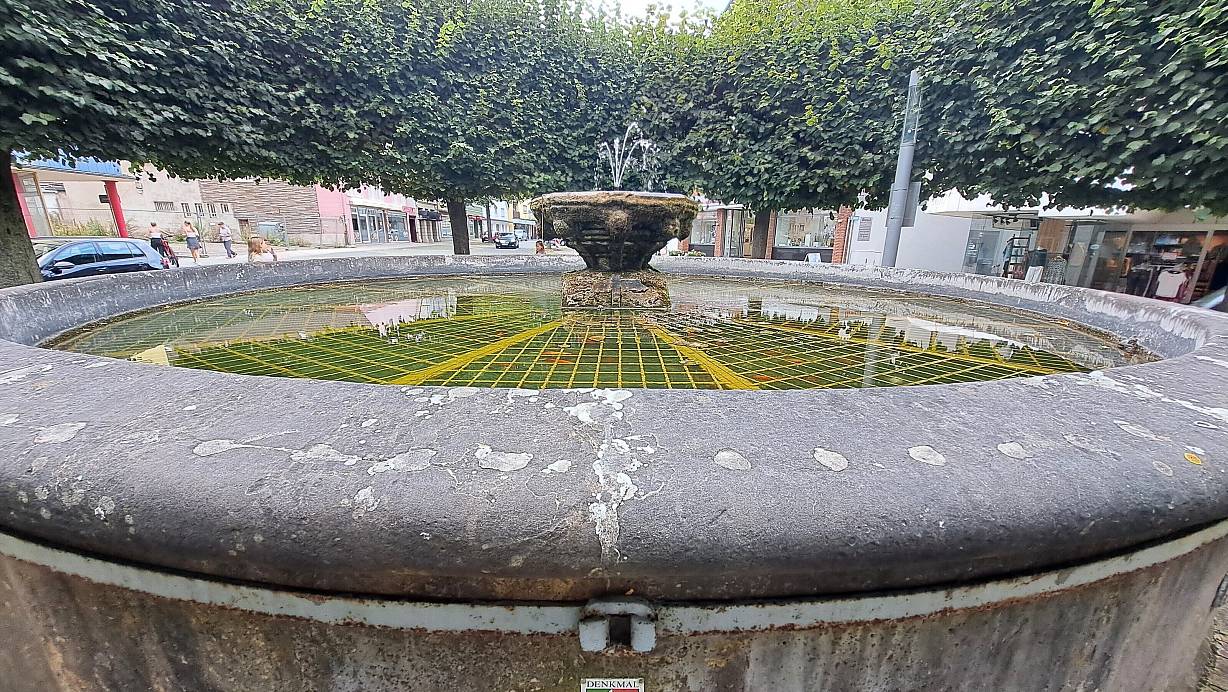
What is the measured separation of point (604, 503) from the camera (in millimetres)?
784

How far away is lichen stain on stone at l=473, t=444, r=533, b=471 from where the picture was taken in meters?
0.85

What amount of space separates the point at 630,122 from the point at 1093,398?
382 inches

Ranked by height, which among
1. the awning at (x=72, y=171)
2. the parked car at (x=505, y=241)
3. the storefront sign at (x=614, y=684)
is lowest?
the parked car at (x=505, y=241)

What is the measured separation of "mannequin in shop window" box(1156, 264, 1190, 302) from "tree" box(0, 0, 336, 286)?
16907 millimetres

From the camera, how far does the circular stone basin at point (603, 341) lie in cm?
228

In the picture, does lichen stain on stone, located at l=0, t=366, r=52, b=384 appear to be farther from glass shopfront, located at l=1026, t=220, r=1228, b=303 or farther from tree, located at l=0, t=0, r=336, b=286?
glass shopfront, located at l=1026, t=220, r=1228, b=303

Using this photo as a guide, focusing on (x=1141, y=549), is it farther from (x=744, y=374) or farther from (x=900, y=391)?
(x=744, y=374)

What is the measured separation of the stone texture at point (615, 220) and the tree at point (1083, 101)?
547 centimetres

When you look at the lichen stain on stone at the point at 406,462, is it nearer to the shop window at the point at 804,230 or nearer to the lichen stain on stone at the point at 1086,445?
the lichen stain on stone at the point at 1086,445

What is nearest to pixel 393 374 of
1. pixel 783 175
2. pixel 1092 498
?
pixel 1092 498

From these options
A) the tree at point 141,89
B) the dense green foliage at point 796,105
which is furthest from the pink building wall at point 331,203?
the dense green foliage at point 796,105

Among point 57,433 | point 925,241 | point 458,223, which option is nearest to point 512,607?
point 57,433

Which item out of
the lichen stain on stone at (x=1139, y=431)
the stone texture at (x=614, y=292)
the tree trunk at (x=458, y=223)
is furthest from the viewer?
the tree trunk at (x=458, y=223)

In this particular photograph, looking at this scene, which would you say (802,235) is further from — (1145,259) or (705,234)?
(1145,259)
